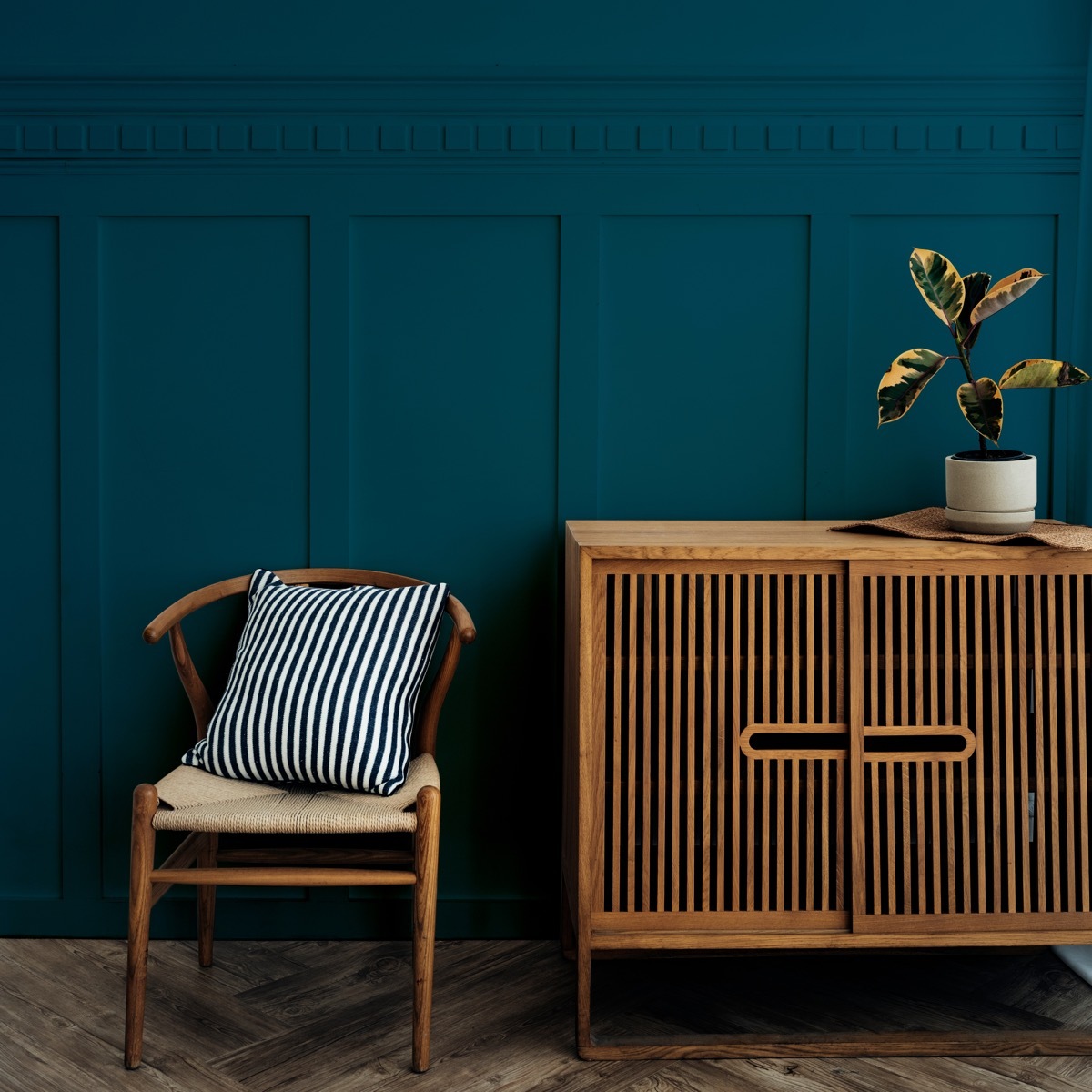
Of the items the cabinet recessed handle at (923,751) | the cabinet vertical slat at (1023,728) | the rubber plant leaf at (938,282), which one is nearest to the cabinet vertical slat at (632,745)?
the cabinet recessed handle at (923,751)

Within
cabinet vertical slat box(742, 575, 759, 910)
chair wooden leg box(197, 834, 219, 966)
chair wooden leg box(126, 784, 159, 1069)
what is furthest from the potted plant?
chair wooden leg box(197, 834, 219, 966)

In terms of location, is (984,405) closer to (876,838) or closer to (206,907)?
(876,838)

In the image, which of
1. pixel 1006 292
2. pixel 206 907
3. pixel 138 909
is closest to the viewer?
pixel 138 909

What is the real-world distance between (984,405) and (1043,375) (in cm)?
12

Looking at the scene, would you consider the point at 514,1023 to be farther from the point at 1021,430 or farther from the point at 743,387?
the point at 1021,430

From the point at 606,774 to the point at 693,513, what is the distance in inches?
28.5

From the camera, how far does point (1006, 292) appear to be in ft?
6.69

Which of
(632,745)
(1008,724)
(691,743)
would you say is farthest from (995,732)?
(632,745)

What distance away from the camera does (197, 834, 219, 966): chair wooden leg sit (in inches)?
91.0

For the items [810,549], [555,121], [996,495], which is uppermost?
[555,121]

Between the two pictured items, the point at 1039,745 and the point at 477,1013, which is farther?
the point at 477,1013

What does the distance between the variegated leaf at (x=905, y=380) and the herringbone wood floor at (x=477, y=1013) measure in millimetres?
1248

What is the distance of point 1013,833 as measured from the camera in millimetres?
2008

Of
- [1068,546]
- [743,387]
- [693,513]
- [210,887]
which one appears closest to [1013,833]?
[1068,546]
